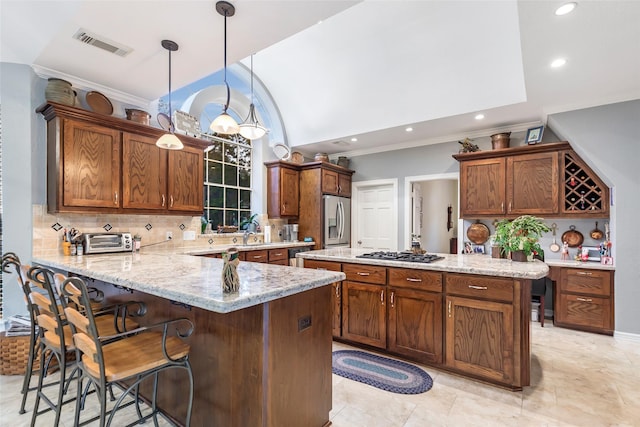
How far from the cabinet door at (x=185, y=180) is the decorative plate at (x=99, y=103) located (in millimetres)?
727

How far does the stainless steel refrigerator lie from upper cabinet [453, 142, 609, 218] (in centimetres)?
205

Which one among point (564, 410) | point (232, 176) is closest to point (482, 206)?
point (564, 410)

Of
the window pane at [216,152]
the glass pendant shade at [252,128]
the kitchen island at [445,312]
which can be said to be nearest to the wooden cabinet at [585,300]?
the kitchen island at [445,312]

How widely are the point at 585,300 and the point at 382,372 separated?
279cm

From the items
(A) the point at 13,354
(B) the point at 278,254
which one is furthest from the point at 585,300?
(A) the point at 13,354

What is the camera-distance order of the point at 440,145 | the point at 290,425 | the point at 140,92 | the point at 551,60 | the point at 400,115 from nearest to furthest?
the point at 290,425 < the point at 551,60 < the point at 140,92 < the point at 400,115 < the point at 440,145

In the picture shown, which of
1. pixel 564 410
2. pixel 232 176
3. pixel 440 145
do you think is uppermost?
pixel 440 145

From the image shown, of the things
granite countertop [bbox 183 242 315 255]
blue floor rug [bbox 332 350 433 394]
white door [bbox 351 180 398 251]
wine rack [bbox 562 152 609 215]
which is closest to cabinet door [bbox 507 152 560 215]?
wine rack [bbox 562 152 609 215]

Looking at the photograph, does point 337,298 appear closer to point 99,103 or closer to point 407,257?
point 407,257

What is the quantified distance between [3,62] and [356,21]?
3.56 m

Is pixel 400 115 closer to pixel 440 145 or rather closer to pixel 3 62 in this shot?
pixel 440 145

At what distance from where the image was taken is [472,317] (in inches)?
96.5

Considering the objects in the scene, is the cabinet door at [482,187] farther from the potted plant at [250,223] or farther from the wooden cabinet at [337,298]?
the potted plant at [250,223]

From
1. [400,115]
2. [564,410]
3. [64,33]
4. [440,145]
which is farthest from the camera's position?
[440,145]
